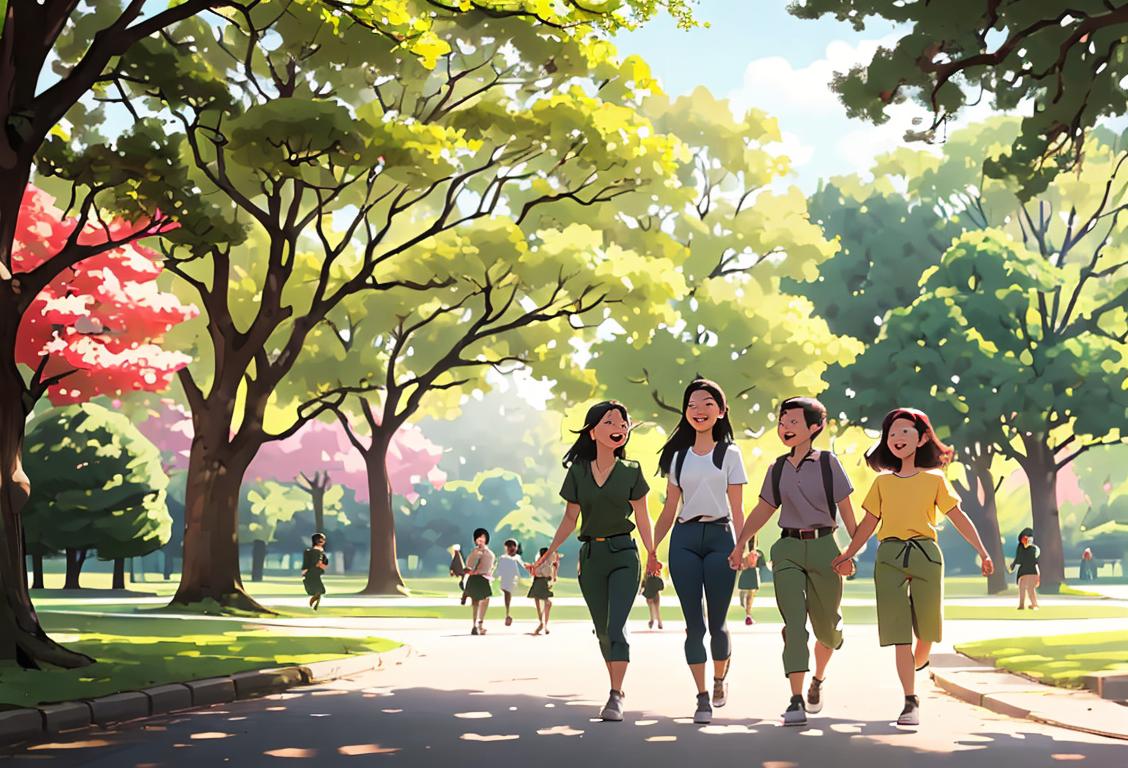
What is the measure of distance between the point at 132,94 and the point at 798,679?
20.1 meters

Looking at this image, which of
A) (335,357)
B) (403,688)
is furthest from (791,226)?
(403,688)

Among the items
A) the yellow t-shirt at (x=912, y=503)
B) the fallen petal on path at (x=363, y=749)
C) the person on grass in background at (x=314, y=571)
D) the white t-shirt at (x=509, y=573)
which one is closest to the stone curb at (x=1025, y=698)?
the yellow t-shirt at (x=912, y=503)

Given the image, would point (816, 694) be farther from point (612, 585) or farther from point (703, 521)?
point (612, 585)

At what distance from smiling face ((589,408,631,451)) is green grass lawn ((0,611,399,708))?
4.74 meters

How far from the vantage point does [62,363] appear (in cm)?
2786

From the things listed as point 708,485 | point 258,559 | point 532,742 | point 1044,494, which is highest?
point 1044,494

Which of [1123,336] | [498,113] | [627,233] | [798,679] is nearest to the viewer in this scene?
[798,679]

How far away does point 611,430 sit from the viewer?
11.4 meters

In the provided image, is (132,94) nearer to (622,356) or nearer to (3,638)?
(3,638)

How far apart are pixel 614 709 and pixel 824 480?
2378 millimetres

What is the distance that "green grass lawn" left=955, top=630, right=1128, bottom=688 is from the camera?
14.9 m

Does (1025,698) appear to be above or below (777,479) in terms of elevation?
below

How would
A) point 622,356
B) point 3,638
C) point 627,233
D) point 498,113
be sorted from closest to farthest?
point 3,638 → point 498,113 → point 627,233 → point 622,356

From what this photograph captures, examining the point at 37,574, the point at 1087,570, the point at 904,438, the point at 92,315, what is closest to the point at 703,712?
the point at 904,438
